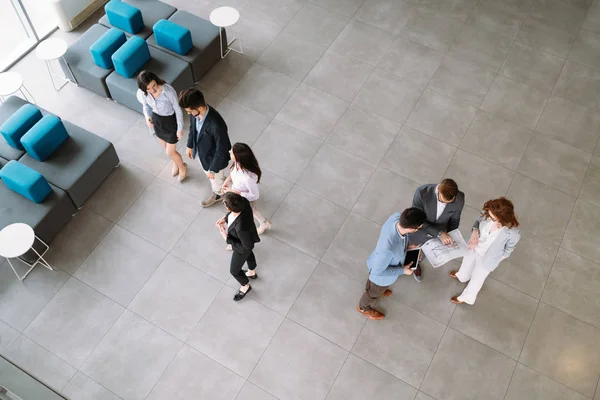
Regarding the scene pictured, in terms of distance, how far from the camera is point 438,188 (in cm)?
497

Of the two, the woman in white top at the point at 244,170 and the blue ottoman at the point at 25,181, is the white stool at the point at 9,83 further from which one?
the woman in white top at the point at 244,170

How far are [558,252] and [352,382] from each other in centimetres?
283

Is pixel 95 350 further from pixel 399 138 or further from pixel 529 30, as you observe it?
pixel 529 30

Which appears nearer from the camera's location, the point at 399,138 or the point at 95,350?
the point at 95,350

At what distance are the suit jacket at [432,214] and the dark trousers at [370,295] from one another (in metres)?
0.64

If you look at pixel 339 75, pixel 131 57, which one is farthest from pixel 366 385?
pixel 131 57

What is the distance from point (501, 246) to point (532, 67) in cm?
416

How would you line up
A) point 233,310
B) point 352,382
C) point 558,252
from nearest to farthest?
1. point 352,382
2. point 233,310
3. point 558,252

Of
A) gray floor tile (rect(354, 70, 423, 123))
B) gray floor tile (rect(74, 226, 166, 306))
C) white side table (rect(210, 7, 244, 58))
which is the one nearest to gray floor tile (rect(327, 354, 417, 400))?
gray floor tile (rect(74, 226, 166, 306))

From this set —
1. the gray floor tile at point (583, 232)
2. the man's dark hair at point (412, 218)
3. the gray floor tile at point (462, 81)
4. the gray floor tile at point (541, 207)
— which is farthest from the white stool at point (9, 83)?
the gray floor tile at point (583, 232)

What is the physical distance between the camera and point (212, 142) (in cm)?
577

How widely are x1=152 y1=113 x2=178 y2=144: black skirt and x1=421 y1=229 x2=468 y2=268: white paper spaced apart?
3004 mm

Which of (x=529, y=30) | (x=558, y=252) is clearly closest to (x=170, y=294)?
(x=558, y=252)

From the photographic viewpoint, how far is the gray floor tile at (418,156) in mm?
6969
